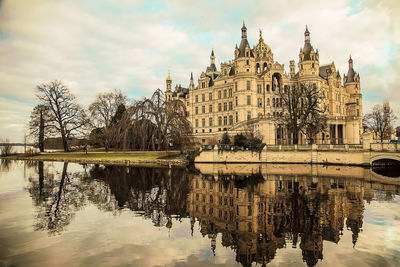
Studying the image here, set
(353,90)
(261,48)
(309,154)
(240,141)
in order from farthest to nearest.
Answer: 1. (353,90)
2. (261,48)
3. (240,141)
4. (309,154)

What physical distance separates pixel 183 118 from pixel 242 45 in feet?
78.9

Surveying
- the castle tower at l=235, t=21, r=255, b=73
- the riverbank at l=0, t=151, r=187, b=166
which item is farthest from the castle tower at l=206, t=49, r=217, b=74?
the riverbank at l=0, t=151, r=187, b=166

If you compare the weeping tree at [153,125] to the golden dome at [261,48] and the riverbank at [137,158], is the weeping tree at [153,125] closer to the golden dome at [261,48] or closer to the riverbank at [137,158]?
the riverbank at [137,158]

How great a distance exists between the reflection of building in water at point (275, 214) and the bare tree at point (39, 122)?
4386cm

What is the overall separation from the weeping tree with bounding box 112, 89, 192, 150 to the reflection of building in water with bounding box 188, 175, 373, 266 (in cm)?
2030

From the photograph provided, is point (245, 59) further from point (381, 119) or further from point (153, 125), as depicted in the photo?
point (381, 119)

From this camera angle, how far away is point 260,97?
55.3 meters

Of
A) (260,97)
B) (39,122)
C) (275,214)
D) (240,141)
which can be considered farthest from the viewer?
(260,97)

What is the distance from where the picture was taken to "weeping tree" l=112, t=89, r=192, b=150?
38.0 metres

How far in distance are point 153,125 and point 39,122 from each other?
2696 centimetres

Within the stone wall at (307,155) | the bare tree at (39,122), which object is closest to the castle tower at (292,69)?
the stone wall at (307,155)

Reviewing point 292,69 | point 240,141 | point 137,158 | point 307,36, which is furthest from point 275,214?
point 292,69

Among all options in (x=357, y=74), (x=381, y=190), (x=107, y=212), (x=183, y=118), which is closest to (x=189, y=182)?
(x=107, y=212)

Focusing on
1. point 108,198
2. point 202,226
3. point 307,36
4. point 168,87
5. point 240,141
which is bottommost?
point 202,226
